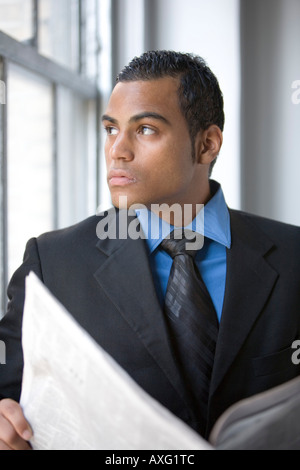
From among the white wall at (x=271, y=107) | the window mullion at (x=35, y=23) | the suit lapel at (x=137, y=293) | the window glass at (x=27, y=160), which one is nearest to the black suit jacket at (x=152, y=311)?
the suit lapel at (x=137, y=293)

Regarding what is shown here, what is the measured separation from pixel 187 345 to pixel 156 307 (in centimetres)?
10

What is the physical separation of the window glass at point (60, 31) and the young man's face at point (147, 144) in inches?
47.8

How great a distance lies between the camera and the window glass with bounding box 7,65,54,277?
75.2 inches

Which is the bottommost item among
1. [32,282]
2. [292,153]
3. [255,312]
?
[255,312]

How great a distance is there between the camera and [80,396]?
61 cm

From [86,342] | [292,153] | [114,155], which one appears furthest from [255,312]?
[292,153]

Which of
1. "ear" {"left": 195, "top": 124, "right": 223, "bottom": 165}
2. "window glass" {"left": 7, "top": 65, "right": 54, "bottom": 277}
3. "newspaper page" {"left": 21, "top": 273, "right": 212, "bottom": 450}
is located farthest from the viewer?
"window glass" {"left": 7, "top": 65, "right": 54, "bottom": 277}

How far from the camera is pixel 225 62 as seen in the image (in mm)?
2730

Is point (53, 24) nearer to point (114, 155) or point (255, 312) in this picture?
point (114, 155)

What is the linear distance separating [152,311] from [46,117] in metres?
1.56

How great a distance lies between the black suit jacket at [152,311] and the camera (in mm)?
1024

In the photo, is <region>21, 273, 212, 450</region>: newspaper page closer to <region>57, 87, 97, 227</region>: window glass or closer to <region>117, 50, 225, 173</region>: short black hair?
<region>117, 50, 225, 173</region>: short black hair

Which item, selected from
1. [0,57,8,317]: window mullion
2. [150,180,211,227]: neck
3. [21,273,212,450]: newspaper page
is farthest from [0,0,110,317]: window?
[21,273,212,450]: newspaper page

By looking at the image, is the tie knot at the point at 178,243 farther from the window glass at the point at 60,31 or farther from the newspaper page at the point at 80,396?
the window glass at the point at 60,31
